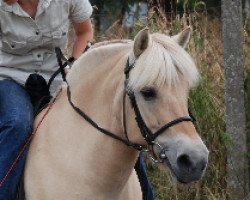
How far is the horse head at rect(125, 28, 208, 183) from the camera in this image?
3.16 meters

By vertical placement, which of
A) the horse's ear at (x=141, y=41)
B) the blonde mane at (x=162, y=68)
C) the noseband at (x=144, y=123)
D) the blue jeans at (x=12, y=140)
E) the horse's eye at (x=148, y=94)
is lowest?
the blue jeans at (x=12, y=140)

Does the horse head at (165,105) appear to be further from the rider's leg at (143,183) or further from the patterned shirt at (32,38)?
the patterned shirt at (32,38)

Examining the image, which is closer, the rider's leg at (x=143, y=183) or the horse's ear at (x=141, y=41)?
the horse's ear at (x=141, y=41)

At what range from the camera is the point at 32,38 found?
13.9 ft

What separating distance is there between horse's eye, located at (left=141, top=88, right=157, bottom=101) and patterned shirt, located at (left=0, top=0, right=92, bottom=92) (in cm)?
120

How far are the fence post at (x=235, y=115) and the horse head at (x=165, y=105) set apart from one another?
7.73 ft

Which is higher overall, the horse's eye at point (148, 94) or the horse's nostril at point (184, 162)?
the horse's eye at point (148, 94)

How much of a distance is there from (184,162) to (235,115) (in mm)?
2732

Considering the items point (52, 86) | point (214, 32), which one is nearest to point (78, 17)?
point (52, 86)

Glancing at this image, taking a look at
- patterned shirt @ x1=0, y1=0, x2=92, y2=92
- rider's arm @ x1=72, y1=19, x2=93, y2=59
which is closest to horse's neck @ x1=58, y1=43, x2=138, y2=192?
patterned shirt @ x1=0, y1=0, x2=92, y2=92

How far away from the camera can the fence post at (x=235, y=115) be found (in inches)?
225

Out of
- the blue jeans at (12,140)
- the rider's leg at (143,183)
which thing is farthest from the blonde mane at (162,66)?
the rider's leg at (143,183)

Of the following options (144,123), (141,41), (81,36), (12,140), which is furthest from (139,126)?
(81,36)

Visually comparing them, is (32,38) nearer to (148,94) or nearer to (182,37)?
(182,37)
